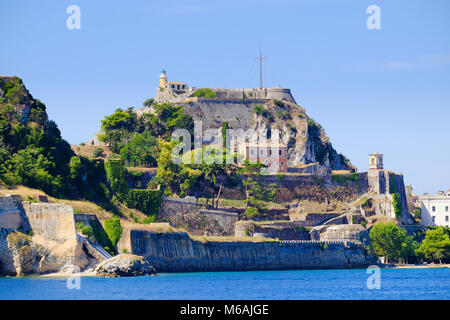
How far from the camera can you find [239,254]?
77.5 meters

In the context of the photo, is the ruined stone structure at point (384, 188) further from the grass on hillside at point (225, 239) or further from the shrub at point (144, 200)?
the shrub at point (144, 200)

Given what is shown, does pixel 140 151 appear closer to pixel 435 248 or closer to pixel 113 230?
pixel 113 230

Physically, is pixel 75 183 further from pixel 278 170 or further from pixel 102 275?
pixel 278 170

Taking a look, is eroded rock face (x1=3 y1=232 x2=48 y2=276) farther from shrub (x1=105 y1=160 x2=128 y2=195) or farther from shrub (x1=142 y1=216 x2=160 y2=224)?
shrub (x1=105 y1=160 x2=128 y2=195)

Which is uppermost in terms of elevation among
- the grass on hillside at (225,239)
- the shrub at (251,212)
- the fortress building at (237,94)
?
the fortress building at (237,94)

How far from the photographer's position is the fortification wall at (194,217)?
84062 mm

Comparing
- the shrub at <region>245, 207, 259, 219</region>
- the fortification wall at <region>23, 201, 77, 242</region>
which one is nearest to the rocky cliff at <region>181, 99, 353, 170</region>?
the shrub at <region>245, 207, 259, 219</region>

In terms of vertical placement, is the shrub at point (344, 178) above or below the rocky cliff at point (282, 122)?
below

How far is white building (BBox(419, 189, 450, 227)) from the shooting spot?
4208 inches

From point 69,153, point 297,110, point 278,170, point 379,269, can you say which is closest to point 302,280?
point 379,269

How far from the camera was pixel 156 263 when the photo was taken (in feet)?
235

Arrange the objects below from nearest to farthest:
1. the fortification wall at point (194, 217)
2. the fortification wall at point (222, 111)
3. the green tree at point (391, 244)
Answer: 1. the fortification wall at point (194, 217)
2. the green tree at point (391, 244)
3. the fortification wall at point (222, 111)

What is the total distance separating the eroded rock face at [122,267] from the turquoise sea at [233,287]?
116 centimetres

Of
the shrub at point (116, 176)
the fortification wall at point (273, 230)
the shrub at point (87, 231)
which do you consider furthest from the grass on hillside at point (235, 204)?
the shrub at point (87, 231)
